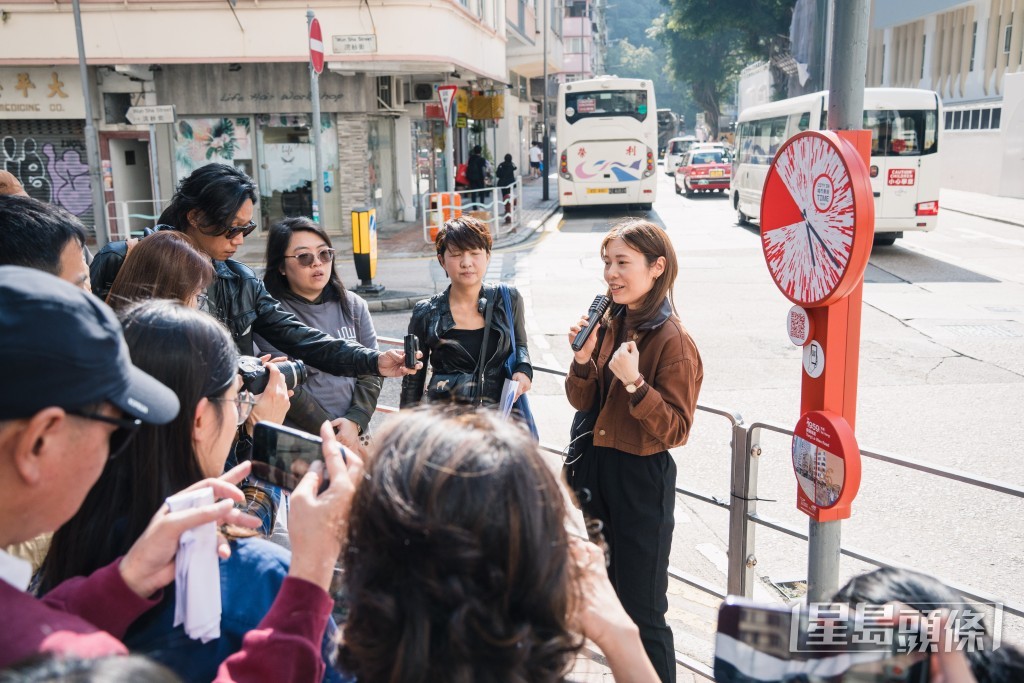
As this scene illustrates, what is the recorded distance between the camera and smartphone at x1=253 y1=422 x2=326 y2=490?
1802 mm

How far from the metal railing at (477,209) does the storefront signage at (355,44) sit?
2905 mm

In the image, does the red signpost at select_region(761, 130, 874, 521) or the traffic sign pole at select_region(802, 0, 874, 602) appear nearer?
the red signpost at select_region(761, 130, 874, 521)

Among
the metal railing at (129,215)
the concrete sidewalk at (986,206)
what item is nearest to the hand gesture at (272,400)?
the metal railing at (129,215)

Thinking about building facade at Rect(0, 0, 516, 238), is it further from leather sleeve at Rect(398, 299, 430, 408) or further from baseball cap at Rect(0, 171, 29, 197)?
leather sleeve at Rect(398, 299, 430, 408)

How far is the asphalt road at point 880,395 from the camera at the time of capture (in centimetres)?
504

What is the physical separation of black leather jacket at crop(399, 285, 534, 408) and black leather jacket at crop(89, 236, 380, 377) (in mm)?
384

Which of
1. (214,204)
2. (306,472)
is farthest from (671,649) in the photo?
(214,204)

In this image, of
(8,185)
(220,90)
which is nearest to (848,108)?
(8,185)

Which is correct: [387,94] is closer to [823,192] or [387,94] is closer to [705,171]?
[705,171]

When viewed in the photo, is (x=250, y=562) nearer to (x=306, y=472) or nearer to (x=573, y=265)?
(x=306, y=472)

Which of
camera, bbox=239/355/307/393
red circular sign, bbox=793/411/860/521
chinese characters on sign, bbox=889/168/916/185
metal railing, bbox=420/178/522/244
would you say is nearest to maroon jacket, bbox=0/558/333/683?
camera, bbox=239/355/307/393

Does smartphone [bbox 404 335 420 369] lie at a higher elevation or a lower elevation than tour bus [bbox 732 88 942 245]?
lower

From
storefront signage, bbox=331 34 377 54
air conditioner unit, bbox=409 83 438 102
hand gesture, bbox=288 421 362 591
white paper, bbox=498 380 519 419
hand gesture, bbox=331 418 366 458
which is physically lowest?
hand gesture, bbox=331 418 366 458

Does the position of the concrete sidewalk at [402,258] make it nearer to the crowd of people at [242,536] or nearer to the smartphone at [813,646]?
the crowd of people at [242,536]
